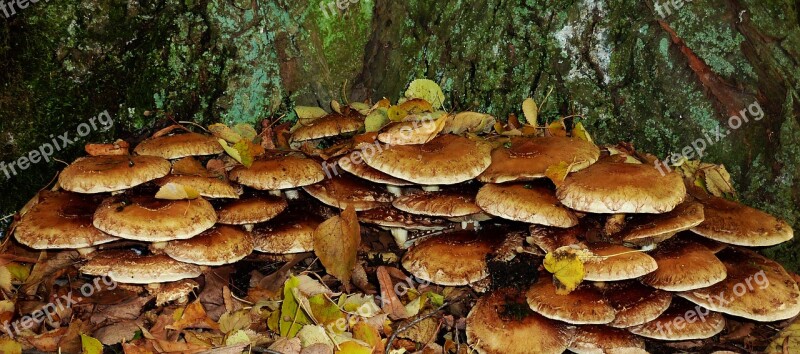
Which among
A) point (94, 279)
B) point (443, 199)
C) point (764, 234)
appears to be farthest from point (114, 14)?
point (764, 234)

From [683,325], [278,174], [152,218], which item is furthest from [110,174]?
[683,325]

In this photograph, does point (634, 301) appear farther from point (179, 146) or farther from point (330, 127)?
point (179, 146)

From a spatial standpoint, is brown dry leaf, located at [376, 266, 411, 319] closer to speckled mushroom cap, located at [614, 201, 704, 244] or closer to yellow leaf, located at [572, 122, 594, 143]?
speckled mushroom cap, located at [614, 201, 704, 244]

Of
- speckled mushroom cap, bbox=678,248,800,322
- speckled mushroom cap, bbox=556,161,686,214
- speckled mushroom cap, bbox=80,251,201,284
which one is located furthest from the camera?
speckled mushroom cap, bbox=80,251,201,284

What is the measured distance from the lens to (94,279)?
172 inches

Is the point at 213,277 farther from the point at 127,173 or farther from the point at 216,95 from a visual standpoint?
the point at 216,95

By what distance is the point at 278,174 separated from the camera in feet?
14.1

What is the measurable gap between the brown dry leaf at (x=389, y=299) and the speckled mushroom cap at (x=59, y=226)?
1.60 meters

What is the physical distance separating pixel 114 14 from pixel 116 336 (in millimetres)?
2098

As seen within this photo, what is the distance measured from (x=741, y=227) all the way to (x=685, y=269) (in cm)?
49

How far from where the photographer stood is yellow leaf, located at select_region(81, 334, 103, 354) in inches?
152

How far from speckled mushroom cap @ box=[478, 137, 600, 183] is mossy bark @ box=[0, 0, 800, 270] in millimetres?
668

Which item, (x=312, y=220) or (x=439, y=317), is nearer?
(x=439, y=317)

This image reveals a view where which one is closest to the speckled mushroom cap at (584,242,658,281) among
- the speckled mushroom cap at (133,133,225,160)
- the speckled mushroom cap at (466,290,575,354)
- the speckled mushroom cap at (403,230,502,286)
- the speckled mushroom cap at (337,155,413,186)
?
the speckled mushroom cap at (466,290,575,354)
